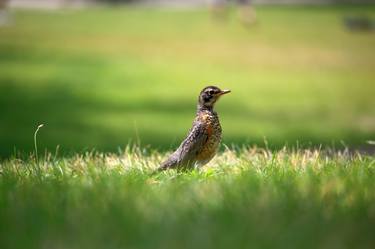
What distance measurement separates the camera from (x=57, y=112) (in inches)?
589

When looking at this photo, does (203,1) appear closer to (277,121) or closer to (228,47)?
(228,47)

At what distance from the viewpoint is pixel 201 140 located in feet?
19.2

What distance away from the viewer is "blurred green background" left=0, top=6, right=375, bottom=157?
1310 centimetres

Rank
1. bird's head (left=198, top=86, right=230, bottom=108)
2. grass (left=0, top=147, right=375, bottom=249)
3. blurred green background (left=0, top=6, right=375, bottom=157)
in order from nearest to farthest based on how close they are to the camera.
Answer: grass (left=0, top=147, right=375, bottom=249) → bird's head (left=198, top=86, right=230, bottom=108) → blurred green background (left=0, top=6, right=375, bottom=157)

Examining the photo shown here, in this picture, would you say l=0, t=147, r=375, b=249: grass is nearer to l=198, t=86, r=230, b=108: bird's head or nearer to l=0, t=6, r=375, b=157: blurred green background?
l=198, t=86, r=230, b=108: bird's head

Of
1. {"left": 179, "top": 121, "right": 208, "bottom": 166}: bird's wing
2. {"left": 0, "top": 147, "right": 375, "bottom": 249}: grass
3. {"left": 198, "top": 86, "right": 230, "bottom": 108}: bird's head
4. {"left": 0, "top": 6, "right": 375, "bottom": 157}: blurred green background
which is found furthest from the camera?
{"left": 0, "top": 6, "right": 375, "bottom": 157}: blurred green background

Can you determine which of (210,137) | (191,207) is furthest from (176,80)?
(191,207)

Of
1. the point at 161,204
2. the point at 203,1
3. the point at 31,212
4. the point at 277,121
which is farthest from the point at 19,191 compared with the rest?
the point at 203,1

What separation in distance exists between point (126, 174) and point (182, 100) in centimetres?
1104

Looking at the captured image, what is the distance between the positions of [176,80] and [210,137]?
13876 millimetres

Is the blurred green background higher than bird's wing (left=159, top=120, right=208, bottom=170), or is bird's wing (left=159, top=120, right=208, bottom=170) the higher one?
bird's wing (left=159, top=120, right=208, bottom=170)

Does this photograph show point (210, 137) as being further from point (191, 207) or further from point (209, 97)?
point (191, 207)

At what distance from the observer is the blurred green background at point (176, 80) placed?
516 inches

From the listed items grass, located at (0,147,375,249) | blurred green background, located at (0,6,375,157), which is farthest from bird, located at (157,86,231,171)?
blurred green background, located at (0,6,375,157)
